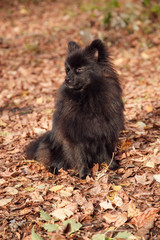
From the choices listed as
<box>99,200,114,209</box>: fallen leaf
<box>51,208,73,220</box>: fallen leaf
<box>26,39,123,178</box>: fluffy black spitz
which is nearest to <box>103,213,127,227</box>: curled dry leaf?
<box>99,200,114,209</box>: fallen leaf

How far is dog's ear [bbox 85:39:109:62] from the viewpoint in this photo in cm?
377

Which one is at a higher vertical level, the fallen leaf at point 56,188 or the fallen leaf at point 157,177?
the fallen leaf at point 157,177

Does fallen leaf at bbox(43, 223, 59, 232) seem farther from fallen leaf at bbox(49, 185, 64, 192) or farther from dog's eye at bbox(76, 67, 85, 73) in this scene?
dog's eye at bbox(76, 67, 85, 73)

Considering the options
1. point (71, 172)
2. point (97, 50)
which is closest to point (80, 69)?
point (97, 50)

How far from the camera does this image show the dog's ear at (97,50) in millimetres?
3771

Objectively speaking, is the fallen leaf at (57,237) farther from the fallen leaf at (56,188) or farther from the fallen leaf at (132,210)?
the fallen leaf at (56,188)

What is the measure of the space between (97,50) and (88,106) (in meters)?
0.81

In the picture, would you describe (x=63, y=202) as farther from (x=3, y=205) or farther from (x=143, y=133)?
(x=143, y=133)

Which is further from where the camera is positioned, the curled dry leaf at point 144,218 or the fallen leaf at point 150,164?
the fallen leaf at point 150,164

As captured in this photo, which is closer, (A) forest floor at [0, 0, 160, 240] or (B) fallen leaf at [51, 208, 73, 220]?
(A) forest floor at [0, 0, 160, 240]

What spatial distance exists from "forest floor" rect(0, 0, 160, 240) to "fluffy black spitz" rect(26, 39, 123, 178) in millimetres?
415

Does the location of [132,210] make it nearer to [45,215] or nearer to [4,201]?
[45,215]

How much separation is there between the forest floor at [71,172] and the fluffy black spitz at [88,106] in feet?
1.36

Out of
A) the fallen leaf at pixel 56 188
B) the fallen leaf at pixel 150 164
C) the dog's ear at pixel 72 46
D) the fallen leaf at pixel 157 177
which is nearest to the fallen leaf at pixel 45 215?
the fallen leaf at pixel 56 188
